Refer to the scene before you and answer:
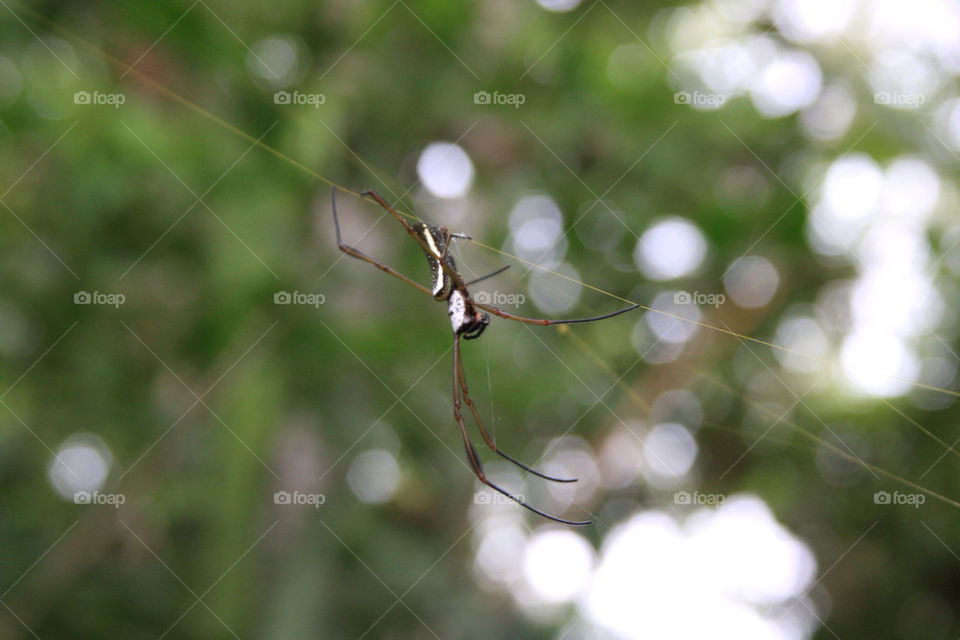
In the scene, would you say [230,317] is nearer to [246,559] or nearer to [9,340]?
[246,559]

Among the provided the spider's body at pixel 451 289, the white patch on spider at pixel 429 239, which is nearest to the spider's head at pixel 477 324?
the spider's body at pixel 451 289

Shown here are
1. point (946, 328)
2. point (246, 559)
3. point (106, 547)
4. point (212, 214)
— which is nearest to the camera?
point (246, 559)

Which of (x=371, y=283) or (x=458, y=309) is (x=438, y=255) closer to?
(x=458, y=309)

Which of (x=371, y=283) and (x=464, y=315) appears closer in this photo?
(x=464, y=315)

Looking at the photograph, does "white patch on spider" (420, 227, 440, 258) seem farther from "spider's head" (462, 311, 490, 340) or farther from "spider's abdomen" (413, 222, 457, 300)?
"spider's head" (462, 311, 490, 340)

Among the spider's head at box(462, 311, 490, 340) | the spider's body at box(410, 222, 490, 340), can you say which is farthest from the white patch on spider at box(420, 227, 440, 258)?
the spider's head at box(462, 311, 490, 340)

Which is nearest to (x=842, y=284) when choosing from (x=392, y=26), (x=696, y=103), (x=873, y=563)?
(x=696, y=103)

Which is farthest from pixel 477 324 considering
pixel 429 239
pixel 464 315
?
pixel 429 239

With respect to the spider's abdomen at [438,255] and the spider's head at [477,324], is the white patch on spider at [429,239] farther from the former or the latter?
the spider's head at [477,324]
